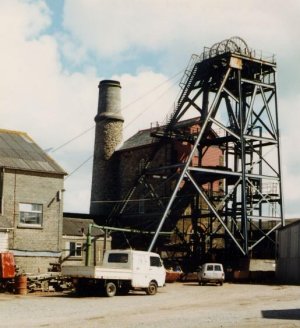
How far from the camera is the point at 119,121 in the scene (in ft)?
193

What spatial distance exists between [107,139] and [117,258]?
104 feet

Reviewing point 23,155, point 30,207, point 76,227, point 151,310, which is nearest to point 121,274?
point 151,310

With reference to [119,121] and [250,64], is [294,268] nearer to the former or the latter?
[250,64]

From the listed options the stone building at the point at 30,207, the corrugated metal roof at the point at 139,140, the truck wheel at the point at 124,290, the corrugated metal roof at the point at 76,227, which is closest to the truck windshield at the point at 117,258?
the truck wheel at the point at 124,290

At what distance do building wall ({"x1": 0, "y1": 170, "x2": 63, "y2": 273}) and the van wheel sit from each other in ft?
32.3

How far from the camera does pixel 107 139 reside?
58750mm

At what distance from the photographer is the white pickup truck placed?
25.7 metres

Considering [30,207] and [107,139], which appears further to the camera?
[107,139]

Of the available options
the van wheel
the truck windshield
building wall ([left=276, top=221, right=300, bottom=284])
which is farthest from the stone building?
building wall ([left=276, top=221, right=300, bottom=284])

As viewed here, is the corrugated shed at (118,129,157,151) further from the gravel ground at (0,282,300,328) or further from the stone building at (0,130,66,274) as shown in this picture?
the gravel ground at (0,282,300,328)

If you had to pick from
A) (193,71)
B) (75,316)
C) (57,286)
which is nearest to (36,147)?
(57,286)

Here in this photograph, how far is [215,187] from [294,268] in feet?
53.0

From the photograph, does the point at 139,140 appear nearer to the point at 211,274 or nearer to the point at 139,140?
the point at 139,140

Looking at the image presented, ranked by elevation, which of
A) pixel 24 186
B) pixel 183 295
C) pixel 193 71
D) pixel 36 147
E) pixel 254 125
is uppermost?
pixel 193 71
